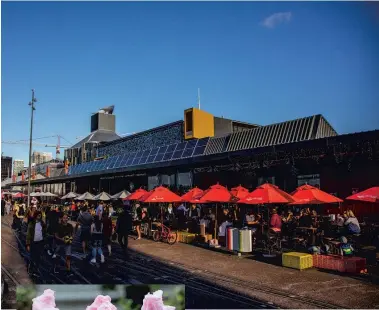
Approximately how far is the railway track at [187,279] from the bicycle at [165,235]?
11.4 feet

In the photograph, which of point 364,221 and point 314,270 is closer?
point 314,270

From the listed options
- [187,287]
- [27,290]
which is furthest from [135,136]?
[27,290]

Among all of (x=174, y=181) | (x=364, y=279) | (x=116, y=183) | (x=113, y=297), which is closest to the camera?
(x=113, y=297)

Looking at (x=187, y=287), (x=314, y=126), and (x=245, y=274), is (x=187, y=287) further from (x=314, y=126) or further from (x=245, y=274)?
(x=314, y=126)

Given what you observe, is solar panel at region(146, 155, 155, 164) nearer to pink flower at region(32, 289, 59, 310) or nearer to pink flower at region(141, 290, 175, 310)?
pink flower at region(32, 289, 59, 310)

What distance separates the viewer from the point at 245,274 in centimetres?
985

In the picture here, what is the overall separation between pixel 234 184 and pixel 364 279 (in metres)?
10.8

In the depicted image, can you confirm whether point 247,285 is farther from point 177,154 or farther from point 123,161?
point 123,161

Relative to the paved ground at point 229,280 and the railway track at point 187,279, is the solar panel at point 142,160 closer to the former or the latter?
the paved ground at point 229,280

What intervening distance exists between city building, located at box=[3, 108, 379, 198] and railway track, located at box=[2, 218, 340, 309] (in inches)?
287

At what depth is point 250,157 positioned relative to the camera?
17391 millimetres

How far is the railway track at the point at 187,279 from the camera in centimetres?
738

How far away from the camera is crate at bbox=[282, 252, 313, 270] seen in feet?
34.0

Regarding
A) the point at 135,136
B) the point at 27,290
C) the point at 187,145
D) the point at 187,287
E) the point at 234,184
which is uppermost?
the point at 135,136
